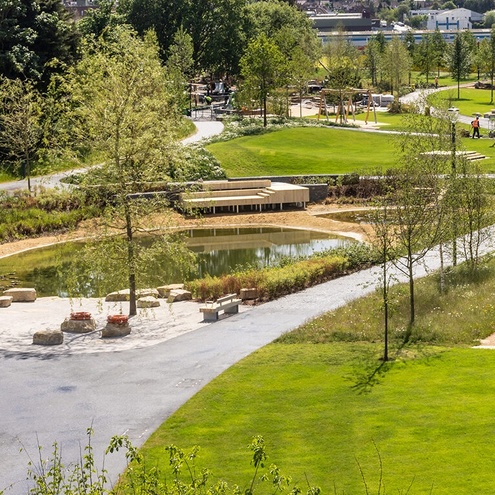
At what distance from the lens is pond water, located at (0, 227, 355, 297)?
39688 mm

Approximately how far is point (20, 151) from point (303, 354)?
36764mm

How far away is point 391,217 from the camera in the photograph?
30.3 m

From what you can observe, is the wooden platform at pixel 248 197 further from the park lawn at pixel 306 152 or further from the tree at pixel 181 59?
the tree at pixel 181 59

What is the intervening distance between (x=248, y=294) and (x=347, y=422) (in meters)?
12.7

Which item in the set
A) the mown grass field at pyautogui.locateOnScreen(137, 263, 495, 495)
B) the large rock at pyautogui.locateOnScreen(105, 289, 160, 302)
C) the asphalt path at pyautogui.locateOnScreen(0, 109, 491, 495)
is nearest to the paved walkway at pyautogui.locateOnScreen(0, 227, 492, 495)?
the asphalt path at pyautogui.locateOnScreen(0, 109, 491, 495)

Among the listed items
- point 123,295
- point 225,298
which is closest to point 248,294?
point 225,298

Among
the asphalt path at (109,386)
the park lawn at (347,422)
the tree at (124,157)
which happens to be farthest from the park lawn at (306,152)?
the park lawn at (347,422)

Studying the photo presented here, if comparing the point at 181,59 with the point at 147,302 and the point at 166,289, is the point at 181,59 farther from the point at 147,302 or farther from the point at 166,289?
the point at 147,302

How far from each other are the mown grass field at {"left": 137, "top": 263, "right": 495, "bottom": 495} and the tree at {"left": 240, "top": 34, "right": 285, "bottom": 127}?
47.2 m

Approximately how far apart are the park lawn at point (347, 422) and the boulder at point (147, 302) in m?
7.50

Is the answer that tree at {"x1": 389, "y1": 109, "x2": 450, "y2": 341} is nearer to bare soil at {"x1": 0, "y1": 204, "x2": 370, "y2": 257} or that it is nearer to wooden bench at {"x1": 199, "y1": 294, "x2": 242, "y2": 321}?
wooden bench at {"x1": 199, "y1": 294, "x2": 242, "y2": 321}

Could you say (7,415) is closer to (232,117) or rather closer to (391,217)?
(391,217)

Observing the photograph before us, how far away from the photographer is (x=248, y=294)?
3422 centimetres

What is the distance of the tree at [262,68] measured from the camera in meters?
74.4
